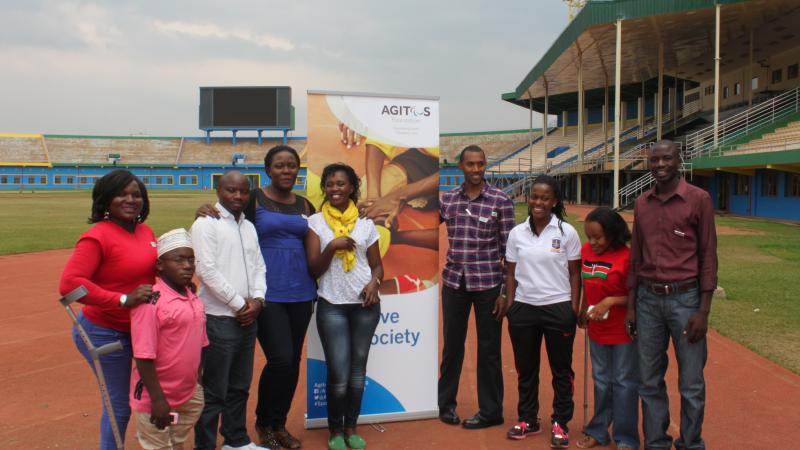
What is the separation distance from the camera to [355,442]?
12.6 ft

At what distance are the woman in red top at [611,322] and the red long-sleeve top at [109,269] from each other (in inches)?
98.0

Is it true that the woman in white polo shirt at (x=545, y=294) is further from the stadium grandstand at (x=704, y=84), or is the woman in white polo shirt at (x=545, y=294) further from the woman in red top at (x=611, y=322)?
the stadium grandstand at (x=704, y=84)

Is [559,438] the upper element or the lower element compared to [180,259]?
lower

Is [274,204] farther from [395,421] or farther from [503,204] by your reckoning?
[395,421]

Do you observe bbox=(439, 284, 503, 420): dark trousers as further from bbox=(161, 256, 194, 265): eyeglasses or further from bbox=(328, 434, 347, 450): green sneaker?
bbox=(161, 256, 194, 265): eyeglasses

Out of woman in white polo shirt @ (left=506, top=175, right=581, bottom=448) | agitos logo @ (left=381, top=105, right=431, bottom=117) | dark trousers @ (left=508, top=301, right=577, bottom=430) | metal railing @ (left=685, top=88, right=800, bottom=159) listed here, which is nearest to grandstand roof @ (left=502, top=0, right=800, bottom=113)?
metal railing @ (left=685, top=88, right=800, bottom=159)

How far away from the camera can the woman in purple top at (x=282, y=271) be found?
11.9 feet

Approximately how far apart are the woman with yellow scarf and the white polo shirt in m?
0.93

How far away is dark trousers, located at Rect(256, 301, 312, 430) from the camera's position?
11.9 feet

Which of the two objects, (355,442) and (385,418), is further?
(385,418)

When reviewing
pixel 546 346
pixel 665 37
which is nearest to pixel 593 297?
pixel 546 346

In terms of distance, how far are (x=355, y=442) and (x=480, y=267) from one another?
4.50 feet

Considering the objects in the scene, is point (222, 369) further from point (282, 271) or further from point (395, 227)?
point (395, 227)

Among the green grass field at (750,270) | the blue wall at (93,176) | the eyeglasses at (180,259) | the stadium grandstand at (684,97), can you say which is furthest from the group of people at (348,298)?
the blue wall at (93,176)
